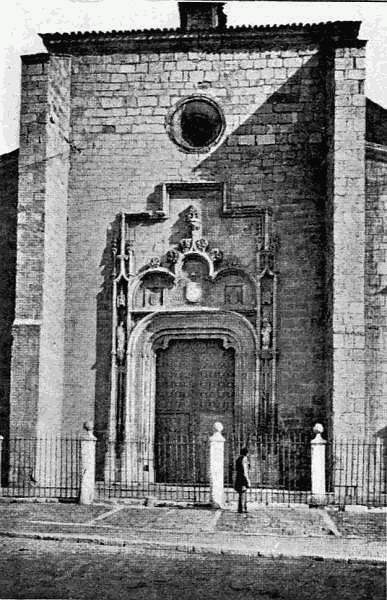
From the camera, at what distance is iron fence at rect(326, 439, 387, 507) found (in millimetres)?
14562

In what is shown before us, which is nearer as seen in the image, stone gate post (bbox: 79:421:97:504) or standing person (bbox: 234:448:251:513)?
standing person (bbox: 234:448:251:513)

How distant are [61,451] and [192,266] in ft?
13.5

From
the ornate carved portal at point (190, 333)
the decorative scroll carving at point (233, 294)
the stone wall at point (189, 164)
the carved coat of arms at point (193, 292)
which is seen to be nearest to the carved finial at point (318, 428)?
the ornate carved portal at point (190, 333)

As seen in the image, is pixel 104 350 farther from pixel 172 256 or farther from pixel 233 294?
pixel 233 294

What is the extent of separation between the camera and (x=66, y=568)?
935 cm

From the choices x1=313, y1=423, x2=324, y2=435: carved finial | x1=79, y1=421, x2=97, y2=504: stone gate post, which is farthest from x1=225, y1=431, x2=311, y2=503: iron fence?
x1=79, y1=421, x2=97, y2=504: stone gate post

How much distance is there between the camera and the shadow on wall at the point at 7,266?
1683cm

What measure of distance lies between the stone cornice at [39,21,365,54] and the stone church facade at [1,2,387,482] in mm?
37

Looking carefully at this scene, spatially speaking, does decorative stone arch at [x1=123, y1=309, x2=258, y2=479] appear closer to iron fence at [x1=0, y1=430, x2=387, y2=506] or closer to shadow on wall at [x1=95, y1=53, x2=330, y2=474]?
iron fence at [x1=0, y1=430, x2=387, y2=506]

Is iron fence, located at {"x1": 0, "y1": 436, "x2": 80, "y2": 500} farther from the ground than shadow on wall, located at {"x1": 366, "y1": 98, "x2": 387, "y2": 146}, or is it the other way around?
shadow on wall, located at {"x1": 366, "y1": 98, "x2": 387, "y2": 146}

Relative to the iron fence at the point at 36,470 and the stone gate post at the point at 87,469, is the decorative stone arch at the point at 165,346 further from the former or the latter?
the stone gate post at the point at 87,469

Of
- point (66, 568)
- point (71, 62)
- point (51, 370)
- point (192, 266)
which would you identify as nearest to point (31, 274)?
point (51, 370)

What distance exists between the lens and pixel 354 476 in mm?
14781

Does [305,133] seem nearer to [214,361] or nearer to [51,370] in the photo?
[214,361]
